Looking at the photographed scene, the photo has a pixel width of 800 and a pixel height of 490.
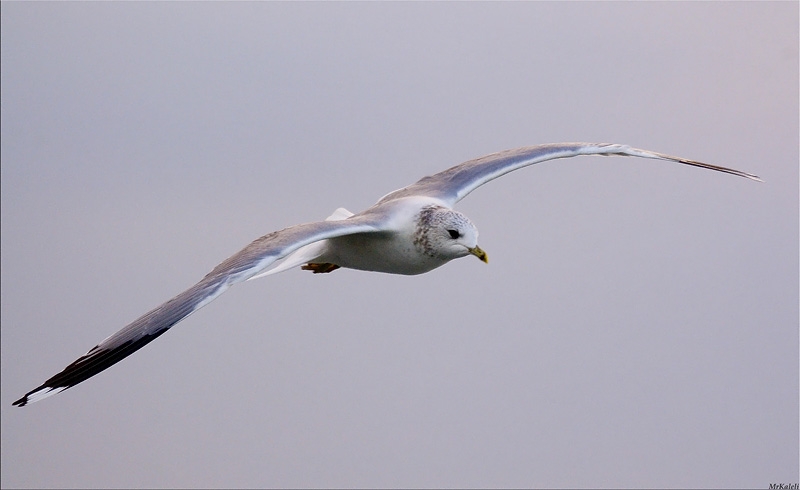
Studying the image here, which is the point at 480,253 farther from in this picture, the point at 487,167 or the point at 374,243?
the point at 487,167

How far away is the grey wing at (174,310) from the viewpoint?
6344 mm

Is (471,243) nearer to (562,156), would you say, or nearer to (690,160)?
(562,156)

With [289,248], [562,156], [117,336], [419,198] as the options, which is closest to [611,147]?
[562,156]

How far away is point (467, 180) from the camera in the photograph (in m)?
8.73

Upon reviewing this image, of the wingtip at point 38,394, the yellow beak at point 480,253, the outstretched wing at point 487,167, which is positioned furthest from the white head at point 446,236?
the wingtip at point 38,394

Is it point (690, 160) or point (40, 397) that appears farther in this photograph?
point (690, 160)

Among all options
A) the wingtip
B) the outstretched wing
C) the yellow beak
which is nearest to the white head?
the yellow beak

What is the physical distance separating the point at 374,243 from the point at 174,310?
179 centimetres

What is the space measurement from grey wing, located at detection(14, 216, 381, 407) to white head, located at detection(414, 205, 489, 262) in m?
0.67

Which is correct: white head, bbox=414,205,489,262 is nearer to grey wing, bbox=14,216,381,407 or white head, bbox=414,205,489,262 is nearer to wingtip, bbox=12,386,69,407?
grey wing, bbox=14,216,381,407

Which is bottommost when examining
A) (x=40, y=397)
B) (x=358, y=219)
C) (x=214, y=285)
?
(x=40, y=397)

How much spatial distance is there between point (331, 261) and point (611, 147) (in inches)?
94.2

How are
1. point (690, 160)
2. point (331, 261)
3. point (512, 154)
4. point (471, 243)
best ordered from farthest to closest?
1. point (690, 160)
2. point (512, 154)
3. point (331, 261)
4. point (471, 243)

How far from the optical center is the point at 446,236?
7.70 m
